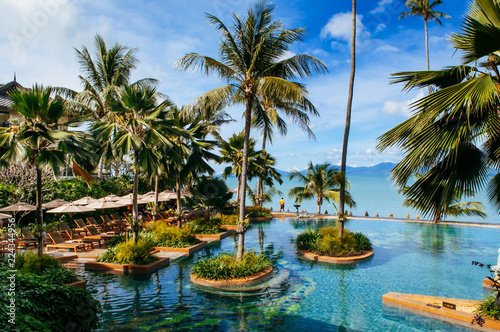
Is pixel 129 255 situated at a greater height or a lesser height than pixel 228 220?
lesser

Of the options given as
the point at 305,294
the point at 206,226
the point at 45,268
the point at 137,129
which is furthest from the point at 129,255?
the point at 206,226

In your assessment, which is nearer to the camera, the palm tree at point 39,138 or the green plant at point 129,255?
the palm tree at point 39,138

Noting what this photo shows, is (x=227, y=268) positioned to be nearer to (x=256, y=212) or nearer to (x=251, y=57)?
(x=251, y=57)

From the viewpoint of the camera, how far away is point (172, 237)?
15.3 meters

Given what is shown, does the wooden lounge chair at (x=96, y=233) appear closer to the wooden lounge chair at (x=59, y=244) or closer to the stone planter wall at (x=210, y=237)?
the wooden lounge chair at (x=59, y=244)

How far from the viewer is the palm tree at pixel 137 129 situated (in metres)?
11.4

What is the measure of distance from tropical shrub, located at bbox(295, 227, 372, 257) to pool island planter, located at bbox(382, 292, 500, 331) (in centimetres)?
481

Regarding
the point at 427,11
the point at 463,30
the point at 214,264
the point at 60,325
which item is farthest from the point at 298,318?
the point at 427,11

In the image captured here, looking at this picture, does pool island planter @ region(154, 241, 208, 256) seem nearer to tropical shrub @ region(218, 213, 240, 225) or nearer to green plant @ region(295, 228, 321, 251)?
green plant @ region(295, 228, 321, 251)

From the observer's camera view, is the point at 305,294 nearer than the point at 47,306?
No

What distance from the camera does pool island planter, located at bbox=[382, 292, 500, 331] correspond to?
687cm

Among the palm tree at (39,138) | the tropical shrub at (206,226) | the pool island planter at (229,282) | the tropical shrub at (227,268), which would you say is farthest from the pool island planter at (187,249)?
the palm tree at (39,138)

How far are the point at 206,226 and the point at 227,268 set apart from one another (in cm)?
894

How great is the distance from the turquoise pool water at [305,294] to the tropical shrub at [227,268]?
0.61 m
